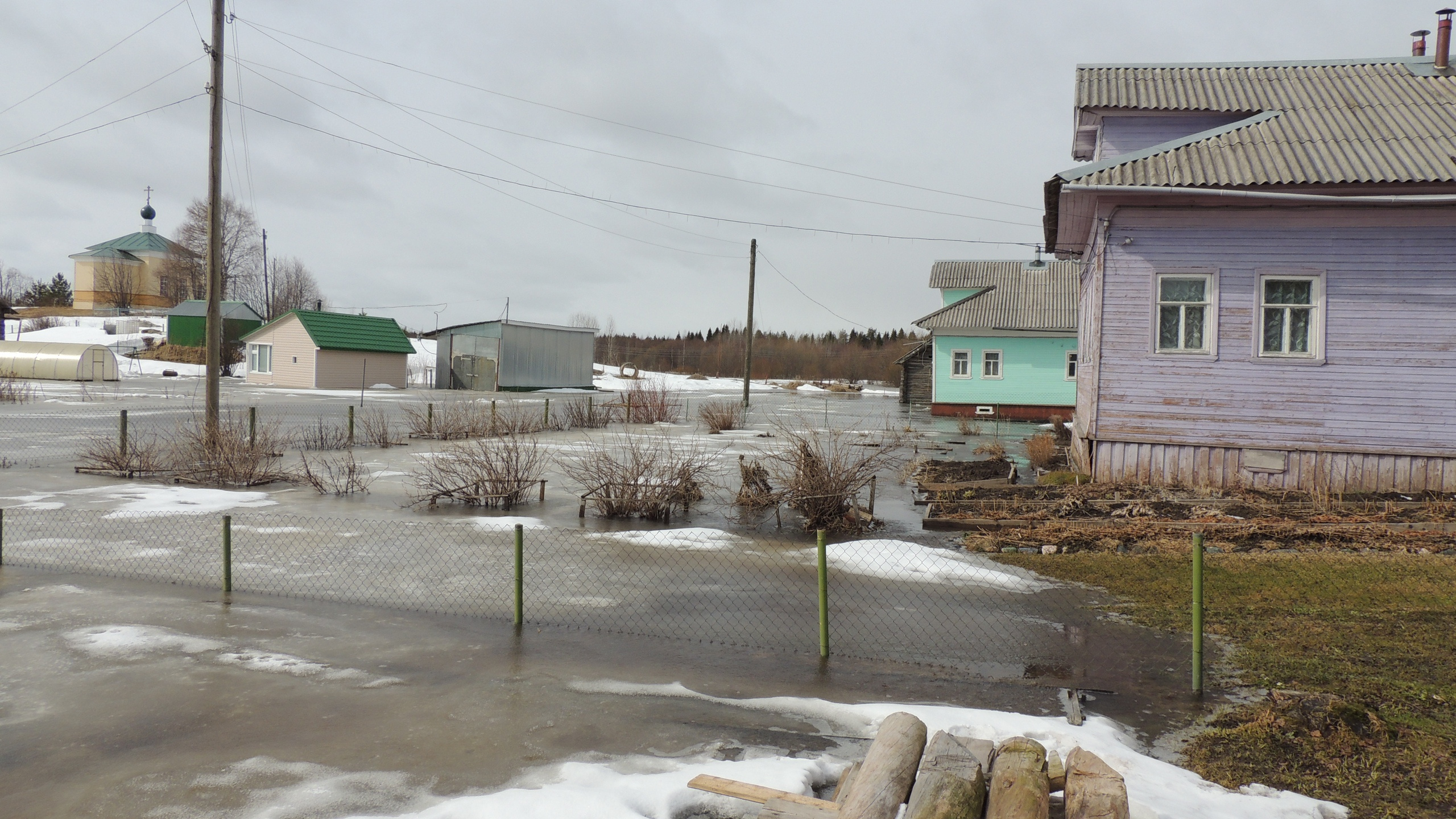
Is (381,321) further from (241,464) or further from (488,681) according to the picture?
(488,681)

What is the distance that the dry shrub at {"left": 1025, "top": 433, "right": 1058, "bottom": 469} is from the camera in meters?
18.0

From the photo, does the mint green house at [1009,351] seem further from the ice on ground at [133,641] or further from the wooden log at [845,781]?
the wooden log at [845,781]

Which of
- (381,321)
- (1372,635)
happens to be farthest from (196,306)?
(1372,635)

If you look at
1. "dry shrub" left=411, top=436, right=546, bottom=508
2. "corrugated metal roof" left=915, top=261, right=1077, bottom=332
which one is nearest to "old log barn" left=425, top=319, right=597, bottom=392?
"corrugated metal roof" left=915, top=261, right=1077, bottom=332

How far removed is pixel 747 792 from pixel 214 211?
15.5 m

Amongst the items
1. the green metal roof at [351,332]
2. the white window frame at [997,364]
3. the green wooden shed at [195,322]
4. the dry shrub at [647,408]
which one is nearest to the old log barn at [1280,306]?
the dry shrub at [647,408]

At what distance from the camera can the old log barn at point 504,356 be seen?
4525 cm

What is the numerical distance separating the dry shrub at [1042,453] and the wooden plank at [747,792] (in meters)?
14.7

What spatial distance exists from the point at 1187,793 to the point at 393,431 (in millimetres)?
21597

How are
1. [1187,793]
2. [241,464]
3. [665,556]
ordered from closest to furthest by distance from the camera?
[1187,793] < [665,556] < [241,464]

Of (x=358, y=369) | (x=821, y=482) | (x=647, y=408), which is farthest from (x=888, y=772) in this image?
(x=358, y=369)

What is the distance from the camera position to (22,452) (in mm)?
17125

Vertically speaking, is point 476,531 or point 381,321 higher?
point 381,321

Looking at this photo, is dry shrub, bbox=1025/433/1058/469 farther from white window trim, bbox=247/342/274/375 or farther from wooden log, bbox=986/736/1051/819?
white window trim, bbox=247/342/274/375
